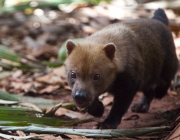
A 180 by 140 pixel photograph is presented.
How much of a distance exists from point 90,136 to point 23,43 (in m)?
5.96

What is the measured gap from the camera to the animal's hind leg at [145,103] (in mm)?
6508

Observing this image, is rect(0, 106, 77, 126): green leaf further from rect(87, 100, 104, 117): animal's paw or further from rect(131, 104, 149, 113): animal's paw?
rect(131, 104, 149, 113): animal's paw

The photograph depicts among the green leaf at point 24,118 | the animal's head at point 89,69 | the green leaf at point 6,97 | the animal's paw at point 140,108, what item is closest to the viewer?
the animal's head at point 89,69

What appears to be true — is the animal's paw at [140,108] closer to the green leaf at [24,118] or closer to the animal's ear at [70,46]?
the green leaf at [24,118]

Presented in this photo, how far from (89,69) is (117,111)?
72 cm

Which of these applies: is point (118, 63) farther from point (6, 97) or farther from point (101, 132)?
point (6, 97)

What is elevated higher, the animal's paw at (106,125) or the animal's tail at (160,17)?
the animal's tail at (160,17)

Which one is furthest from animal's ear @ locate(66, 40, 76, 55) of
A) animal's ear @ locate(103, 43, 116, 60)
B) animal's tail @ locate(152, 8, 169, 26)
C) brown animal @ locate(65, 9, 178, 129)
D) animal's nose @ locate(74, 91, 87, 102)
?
animal's tail @ locate(152, 8, 169, 26)

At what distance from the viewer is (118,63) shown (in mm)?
5188

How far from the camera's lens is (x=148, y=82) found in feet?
19.7

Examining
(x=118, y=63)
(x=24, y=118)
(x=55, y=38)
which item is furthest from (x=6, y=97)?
(x=55, y=38)

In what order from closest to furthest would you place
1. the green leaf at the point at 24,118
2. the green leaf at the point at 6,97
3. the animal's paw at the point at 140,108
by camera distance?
the green leaf at the point at 24,118 < the green leaf at the point at 6,97 < the animal's paw at the point at 140,108

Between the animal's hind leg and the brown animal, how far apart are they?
250 mm

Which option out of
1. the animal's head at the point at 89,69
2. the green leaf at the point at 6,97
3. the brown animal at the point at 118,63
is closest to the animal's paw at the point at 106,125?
the brown animal at the point at 118,63
